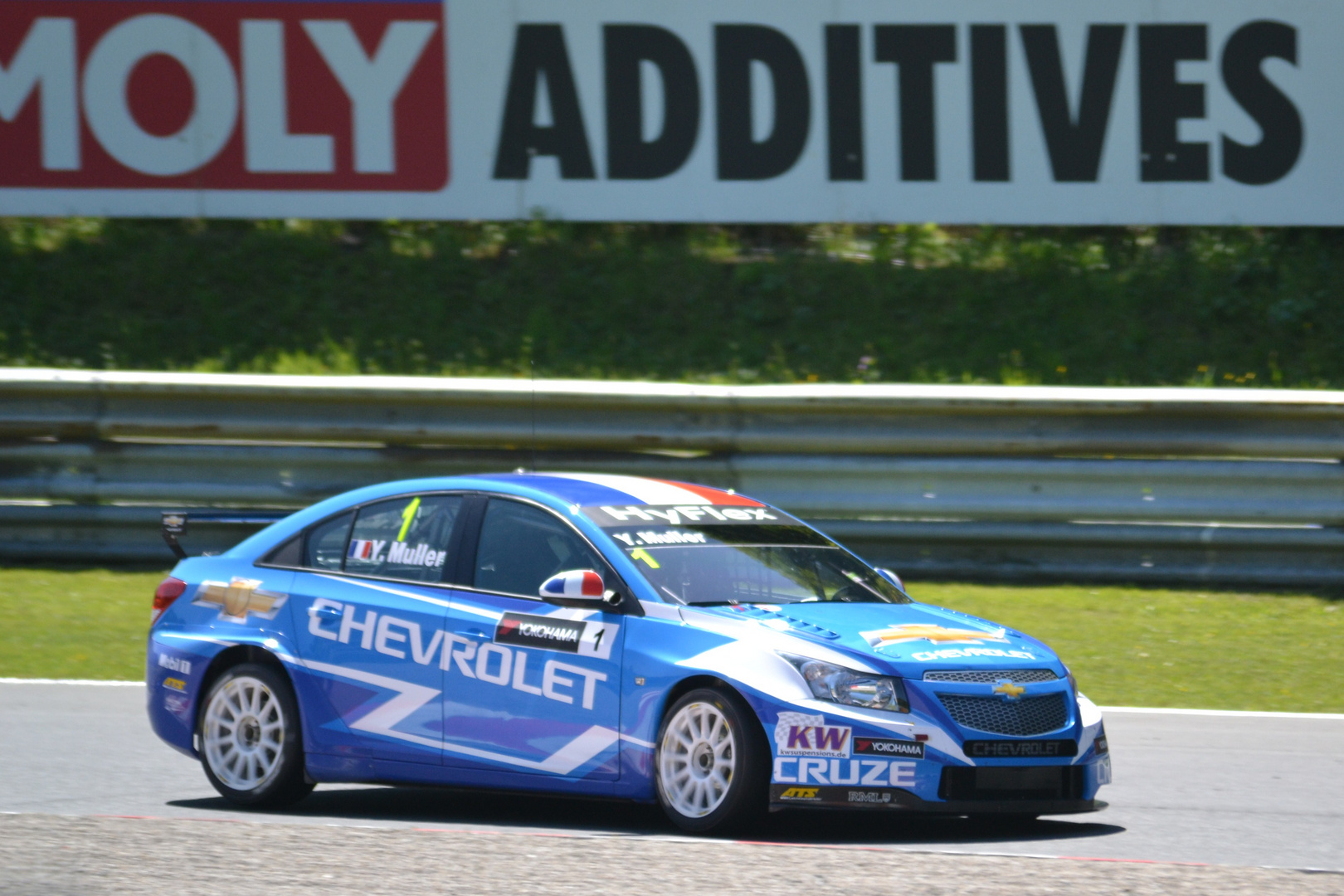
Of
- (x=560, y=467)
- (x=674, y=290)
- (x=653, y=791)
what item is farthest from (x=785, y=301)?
(x=653, y=791)

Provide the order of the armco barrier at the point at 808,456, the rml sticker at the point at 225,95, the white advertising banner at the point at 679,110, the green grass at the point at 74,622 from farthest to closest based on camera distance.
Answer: the rml sticker at the point at 225,95
the white advertising banner at the point at 679,110
the armco barrier at the point at 808,456
the green grass at the point at 74,622

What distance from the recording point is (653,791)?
653 centimetres

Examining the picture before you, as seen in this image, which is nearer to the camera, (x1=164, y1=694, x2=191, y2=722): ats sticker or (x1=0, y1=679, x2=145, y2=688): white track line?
(x1=164, y1=694, x2=191, y2=722): ats sticker

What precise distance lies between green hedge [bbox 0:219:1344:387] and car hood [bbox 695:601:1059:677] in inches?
290

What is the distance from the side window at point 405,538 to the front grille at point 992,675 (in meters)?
2.12

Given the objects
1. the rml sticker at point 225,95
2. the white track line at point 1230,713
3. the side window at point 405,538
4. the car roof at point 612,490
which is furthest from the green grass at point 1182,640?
the rml sticker at point 225,95

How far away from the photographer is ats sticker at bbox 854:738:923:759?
20.4 ft

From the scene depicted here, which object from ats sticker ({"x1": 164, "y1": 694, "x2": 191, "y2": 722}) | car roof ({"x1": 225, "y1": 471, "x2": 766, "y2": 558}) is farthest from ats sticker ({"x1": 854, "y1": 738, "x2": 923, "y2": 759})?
ats sticker ({"x1": 164, "y1": 694, "x2": 191, "y2": 722})

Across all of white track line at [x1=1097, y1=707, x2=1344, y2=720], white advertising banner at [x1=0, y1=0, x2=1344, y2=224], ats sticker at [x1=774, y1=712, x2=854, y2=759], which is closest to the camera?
ats sticker at [x1=774, y1=712, x2=854, y2=759]

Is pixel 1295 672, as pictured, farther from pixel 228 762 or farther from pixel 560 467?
pixel 228 762

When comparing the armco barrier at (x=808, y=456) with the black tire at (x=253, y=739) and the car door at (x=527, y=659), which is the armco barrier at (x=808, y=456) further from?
the car door at (x=527, y=659)

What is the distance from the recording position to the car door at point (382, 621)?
714 centimetres

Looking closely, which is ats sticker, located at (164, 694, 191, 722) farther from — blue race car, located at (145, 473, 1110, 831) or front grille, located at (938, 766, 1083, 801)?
front grille, located at (938, 766, 1083, 801)

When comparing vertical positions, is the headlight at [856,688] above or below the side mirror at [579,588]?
below
